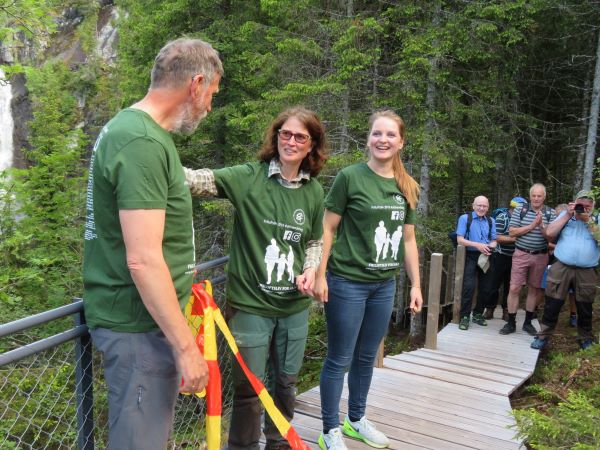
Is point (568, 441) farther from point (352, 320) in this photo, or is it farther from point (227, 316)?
point (227, 316)

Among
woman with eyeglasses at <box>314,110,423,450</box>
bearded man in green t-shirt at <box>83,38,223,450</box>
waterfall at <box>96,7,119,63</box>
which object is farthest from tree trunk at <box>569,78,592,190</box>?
waterfall at <box>96,7,119,63</box>

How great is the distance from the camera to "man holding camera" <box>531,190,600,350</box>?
19.8 ft

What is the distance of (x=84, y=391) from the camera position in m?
2.15

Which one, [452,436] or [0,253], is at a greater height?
[452,436]

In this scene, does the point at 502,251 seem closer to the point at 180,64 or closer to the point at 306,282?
the point at 306,282

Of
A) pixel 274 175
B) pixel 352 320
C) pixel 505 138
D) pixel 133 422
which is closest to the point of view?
pixel 133 422

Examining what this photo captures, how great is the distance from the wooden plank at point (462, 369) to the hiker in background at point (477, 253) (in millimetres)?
2177

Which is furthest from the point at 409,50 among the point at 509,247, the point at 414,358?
the point at 414,358

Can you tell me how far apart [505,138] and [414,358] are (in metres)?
6.69

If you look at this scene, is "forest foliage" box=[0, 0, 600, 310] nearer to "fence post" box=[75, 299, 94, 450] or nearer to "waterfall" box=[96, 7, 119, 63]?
"fence post" box=[75, 299, 94, 450]

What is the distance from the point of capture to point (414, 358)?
609cm

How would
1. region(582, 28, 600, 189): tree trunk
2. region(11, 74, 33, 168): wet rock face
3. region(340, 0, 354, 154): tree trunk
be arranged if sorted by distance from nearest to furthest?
region(582, 28, 600, 189): tree trunk, region(340, 0, 354, 154): tree trunk, region(11, 74, 33, 168): wet rock face

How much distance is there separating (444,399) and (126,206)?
3790mm

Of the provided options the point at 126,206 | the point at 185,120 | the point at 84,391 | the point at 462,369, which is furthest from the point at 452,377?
the point at 126,206
